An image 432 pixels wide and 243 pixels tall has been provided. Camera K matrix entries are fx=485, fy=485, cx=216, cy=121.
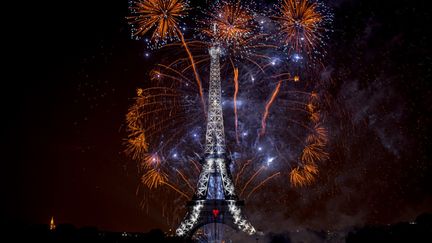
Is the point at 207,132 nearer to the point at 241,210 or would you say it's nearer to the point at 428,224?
the point at 241,210

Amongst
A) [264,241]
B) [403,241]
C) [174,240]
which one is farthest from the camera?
[264,241]

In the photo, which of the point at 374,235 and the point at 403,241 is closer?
the point at 403,241

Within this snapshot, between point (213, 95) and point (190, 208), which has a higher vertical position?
point (213, 95)

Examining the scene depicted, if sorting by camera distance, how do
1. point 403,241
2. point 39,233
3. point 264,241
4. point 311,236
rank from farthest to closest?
point 264,241 → point 311,236 → point 39,233 → point 403,241

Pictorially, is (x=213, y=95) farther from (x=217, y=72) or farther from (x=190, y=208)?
(x=190, y=208)

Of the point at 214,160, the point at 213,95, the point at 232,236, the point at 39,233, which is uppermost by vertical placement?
the point at 213,95

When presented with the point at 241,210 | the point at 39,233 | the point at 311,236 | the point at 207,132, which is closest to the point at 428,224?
the point at 311,236
